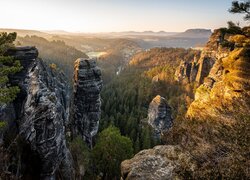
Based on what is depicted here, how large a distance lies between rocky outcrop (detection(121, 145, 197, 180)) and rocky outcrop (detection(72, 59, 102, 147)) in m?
27.4

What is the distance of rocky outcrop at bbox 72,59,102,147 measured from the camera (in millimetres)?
40844

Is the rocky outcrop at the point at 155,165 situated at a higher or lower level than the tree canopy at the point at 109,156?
higher

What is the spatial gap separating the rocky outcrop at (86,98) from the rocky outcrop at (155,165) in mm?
27415

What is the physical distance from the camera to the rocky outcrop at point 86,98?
134 ft

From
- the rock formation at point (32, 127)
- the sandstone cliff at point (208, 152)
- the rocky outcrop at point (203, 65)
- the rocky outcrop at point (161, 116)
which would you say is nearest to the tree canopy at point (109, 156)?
the rock formation at point (32, 127)

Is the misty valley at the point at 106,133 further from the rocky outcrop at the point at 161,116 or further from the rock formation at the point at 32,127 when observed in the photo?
the rocky outcrop at the point at 161,116

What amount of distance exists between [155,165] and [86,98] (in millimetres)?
29554

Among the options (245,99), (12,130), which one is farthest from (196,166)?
(12,130)

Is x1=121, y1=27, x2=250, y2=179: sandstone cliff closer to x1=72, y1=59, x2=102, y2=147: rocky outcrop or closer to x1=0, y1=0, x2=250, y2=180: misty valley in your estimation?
x1=0, y1=0, x2=250, y2=180: misty valley

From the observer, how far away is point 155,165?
13711 millimetres

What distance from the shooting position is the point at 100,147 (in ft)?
138

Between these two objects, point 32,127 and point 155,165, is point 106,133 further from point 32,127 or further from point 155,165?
point 155,165

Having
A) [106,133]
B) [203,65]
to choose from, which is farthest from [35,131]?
[203,65]

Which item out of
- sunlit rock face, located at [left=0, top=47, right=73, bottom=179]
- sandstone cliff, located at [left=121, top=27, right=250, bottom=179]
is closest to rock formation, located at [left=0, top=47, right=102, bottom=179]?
sunlit rock face, located at [left=0, top=47, right=73, bottom=179]
